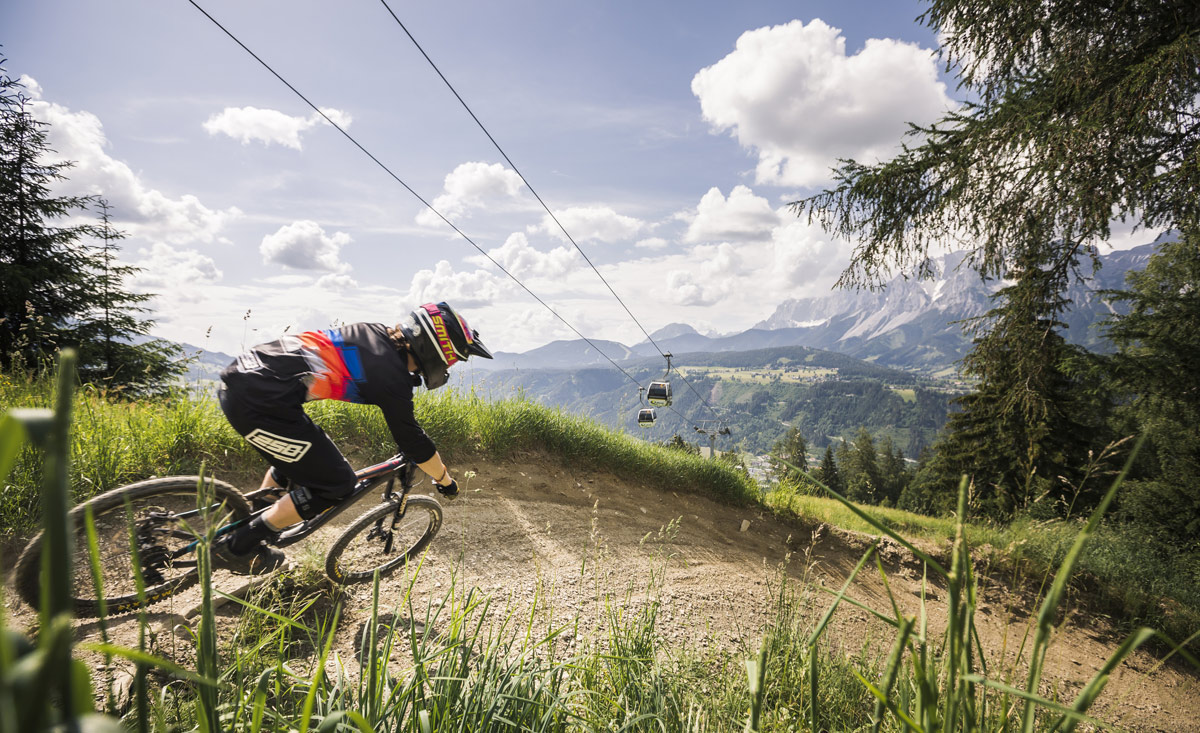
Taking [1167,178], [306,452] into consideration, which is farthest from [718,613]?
[1167,178]

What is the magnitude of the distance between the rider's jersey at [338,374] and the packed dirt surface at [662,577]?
134cm

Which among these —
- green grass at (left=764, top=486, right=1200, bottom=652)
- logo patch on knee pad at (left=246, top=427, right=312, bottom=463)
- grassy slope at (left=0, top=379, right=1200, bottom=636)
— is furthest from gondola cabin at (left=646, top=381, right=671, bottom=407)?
logo patch on knee pad at (left=246, top=427, right=312, bottom=463)

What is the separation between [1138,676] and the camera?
261 inches

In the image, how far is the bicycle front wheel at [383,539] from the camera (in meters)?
4.36

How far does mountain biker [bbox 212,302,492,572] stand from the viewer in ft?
12.9

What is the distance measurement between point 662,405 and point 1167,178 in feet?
53.8

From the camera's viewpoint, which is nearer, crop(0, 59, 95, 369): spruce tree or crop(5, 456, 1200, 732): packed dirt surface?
crop(5, 456, 1200, 732): packed dirt surface

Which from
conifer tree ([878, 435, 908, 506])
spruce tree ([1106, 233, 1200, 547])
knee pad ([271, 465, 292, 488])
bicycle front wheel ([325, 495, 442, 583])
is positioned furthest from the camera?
conifer tree ([878, 435, 908, 506])

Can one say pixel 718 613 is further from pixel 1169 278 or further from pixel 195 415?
pixel 1169 278

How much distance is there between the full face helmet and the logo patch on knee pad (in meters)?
1.09

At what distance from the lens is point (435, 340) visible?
15.0ft

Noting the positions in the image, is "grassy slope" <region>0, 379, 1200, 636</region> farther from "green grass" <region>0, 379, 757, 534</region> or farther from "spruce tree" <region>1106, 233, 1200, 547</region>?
"spruce tree" <region>1106, 233, 1200, 547</region>

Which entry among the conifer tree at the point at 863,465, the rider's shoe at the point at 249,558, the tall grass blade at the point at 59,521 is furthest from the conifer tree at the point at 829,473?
the tall grass blade at the point at 59,521

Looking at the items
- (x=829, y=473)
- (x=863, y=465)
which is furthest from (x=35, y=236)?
(x=863, y=465)
